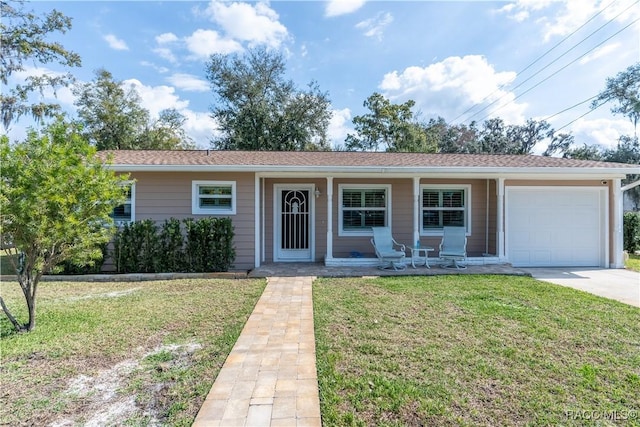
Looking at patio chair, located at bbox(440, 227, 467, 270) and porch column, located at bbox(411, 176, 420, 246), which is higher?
porch column, located at bbox(411, 176, 420, 246)

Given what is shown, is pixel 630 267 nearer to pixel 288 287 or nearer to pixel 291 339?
pixel 288 287

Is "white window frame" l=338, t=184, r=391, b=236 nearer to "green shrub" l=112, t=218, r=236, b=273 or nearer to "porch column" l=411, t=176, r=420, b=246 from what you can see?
"porch column" l=411, t=176, r=420, b=246

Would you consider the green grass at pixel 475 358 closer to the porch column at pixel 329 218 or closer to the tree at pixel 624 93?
the porch column at pixel 329 218

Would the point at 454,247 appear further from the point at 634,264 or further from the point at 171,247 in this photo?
the point at 171,247

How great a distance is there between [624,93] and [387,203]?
20.4 m

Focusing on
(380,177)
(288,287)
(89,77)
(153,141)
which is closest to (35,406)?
(288,287)

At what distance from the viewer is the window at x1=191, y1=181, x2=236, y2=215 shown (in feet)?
27.0

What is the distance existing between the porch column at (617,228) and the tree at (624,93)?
1463 centimetres

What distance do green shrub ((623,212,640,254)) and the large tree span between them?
2621 centimetres

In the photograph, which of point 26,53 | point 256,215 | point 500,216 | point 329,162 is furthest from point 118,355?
point 26,53

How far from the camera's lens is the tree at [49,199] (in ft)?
12.5

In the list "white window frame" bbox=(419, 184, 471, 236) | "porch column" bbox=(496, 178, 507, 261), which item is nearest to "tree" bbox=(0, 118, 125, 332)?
"white window frame" bbox=(419, 184, 471, 236)

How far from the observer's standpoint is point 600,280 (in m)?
7.20

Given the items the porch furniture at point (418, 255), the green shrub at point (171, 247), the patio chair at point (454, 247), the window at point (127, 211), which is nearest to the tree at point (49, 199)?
the green shrub at point (171, 247)
